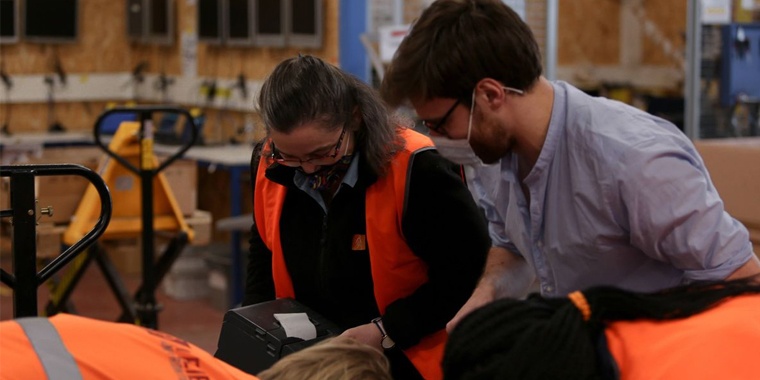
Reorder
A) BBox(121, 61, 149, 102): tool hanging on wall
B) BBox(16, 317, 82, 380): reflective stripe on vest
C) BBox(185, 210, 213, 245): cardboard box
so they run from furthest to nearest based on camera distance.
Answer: BBox(121, 61, 149, 102): tool hanging on wall
BBox(185, 210, 213, 245): cardboard box
BBox(16, 317, 82, 380): reflective stripe on vest

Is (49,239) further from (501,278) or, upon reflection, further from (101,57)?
(101,57)

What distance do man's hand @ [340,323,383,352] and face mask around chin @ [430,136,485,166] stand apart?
39 cm

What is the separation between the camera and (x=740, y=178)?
3.81 metres

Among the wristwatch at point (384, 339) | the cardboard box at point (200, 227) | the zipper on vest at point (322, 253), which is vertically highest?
the zipper on vest at point (322, 253)

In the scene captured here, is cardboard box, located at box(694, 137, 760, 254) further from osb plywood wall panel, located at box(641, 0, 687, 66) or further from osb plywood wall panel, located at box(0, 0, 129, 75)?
osb plywood wall panel, located at box(0, 0, 129, 75)

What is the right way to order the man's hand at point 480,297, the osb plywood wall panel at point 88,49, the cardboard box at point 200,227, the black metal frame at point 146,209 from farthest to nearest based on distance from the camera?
the osb plywood wall panel at point 88,49, the cardboard box at point 200,227, the black metal frame at point 146,209, the man's hand at point 480,297

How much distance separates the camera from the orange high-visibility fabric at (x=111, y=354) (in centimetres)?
118

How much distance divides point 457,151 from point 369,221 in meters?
0.24

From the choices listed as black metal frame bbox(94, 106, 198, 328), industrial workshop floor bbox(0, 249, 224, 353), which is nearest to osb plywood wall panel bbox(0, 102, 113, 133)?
industrial workshop floor bbox(0, 249, 224, 353)

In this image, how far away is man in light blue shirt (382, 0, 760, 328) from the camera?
1731mm

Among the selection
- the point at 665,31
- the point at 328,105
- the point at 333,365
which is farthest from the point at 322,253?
the point at 665,31

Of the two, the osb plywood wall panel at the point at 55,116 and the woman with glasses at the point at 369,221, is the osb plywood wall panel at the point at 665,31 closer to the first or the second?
the osb plywood wall panel at the point at 55,116

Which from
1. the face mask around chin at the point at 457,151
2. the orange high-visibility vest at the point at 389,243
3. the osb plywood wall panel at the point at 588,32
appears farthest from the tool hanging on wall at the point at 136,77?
the face mask around chin at the point at 457,151

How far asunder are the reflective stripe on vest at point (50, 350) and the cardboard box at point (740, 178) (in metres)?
3.07
